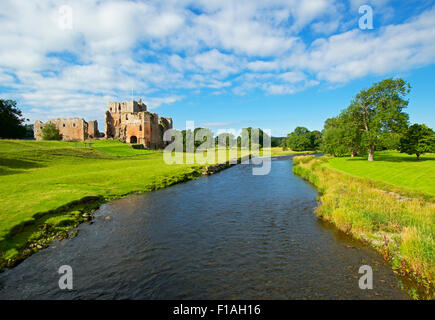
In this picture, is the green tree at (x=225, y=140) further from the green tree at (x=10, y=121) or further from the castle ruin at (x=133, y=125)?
the green tree at (x=10, y=121)

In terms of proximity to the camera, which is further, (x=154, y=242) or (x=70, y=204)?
(x=70, y=204)

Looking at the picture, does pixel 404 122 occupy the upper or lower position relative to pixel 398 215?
upper

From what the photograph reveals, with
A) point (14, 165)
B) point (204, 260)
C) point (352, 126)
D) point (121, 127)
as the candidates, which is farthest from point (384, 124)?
point (121, 127)

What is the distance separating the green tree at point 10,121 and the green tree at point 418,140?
106095 mm

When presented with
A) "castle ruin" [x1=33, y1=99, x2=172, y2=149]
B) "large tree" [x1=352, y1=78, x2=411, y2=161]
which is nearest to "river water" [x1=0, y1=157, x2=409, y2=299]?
"large tree" [x1=352, y1=78, x2=411, y2=161]

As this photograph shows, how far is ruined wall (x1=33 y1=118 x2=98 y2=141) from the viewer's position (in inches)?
3339

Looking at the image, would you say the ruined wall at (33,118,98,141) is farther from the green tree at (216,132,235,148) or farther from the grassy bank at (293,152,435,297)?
the green tree at (216,132,235,148)

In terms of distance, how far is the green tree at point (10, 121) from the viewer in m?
66.9

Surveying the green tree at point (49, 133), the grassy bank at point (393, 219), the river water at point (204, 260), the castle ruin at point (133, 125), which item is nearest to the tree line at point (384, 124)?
the grassy bank at point (393, 219)

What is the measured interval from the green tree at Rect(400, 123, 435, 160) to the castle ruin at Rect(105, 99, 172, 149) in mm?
75676
